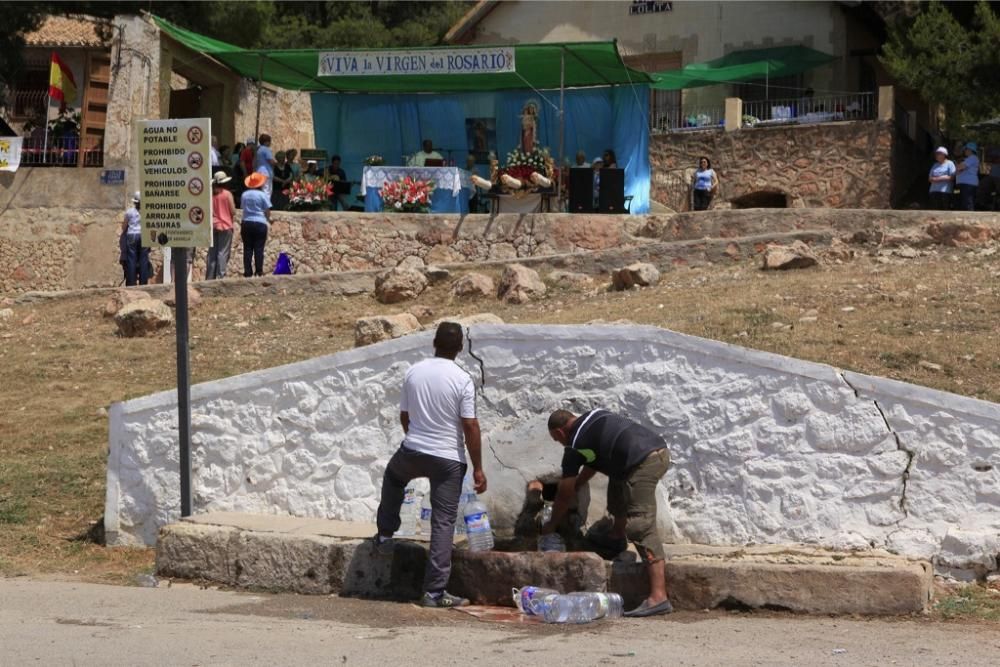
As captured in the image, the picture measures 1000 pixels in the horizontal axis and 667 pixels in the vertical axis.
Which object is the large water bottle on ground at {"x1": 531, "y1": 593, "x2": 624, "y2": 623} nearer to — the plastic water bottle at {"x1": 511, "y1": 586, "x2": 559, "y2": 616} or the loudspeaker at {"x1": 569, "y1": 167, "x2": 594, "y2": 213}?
the plastic water bottle at {"x1": 511, "y1": 586, "x2": 559, "y2": 616}

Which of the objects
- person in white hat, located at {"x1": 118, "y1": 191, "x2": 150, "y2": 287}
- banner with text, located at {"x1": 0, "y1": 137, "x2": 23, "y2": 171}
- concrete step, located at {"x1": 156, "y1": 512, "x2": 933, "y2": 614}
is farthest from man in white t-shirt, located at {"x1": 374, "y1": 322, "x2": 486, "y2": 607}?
banner with text, located at {"x1": 0, "y1": 137, "x2": 23, "y2": 171}

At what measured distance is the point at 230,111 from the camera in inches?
1010

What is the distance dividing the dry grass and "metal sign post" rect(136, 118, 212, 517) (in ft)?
4.34

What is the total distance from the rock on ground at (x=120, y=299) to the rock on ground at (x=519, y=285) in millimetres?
4223

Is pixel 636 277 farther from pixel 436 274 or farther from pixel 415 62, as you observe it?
pixel 415 62

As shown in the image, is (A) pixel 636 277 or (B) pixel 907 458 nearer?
(B) pixel 907 458

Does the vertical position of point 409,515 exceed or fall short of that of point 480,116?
it falls short

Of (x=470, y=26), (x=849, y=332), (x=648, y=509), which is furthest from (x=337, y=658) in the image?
(x=470, y=26)

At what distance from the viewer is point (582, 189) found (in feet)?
61.9

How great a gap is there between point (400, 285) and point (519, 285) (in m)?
1.59

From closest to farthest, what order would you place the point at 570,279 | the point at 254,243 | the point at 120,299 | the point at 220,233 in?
the point at 570,279 < the point at 120,299 < the point at 254,243 < the point at 220,233

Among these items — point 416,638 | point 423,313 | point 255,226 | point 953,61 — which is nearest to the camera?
point 416,638

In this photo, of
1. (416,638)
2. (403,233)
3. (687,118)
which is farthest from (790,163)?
(416,638)

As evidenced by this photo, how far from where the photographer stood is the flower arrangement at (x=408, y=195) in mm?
19484
